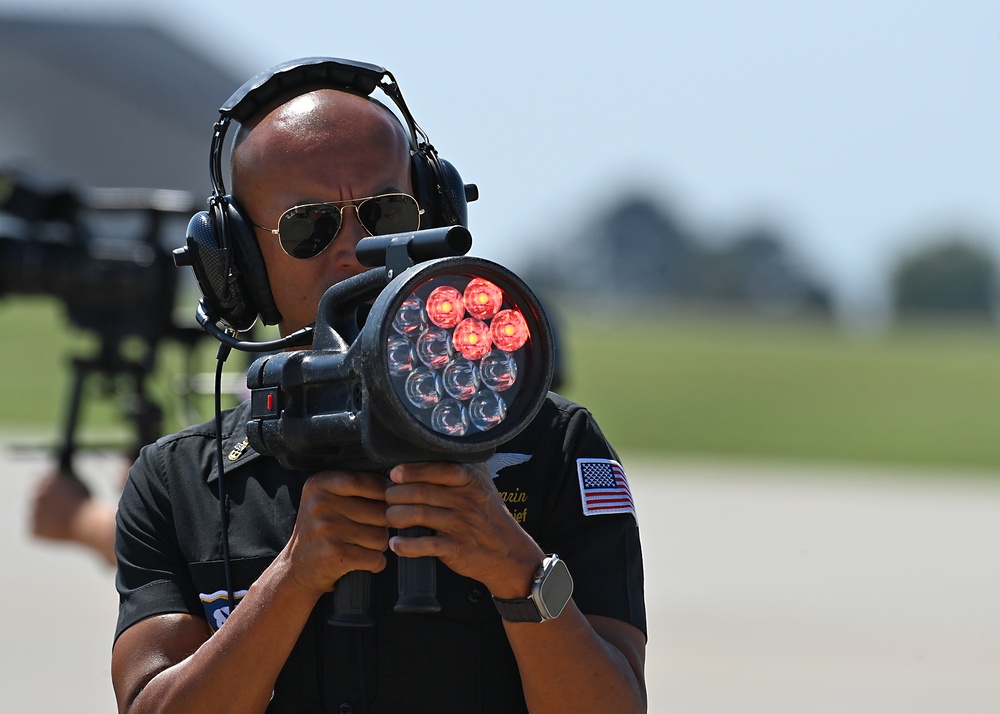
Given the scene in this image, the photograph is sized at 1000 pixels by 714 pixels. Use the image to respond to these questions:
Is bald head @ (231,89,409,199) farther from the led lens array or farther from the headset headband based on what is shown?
the led lens array

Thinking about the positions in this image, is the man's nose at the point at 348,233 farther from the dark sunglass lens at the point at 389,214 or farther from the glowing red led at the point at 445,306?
the glowing red led at the point at 445,306

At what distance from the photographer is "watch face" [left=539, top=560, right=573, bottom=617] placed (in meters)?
1.49

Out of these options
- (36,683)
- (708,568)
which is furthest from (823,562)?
(36,683)

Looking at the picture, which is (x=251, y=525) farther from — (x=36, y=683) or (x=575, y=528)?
(x=36, y=683)

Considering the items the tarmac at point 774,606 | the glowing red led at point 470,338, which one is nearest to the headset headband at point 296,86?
the glowing red led at point 470,338

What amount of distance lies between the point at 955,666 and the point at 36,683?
4.32m

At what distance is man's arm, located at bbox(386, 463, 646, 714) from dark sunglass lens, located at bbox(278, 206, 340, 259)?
459 millimetres

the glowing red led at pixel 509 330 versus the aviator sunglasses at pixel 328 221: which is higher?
the aviator sunglasses at pixel 328 221

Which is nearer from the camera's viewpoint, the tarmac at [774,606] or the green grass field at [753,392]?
the tarmac at [774,606]

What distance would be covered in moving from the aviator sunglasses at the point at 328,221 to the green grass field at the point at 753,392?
11380 mm

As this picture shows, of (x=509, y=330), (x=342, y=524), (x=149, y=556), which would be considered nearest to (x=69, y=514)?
(x=149, y=556)

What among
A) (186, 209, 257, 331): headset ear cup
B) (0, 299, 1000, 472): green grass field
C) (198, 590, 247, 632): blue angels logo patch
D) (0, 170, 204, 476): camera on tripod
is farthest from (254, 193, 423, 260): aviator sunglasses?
(0, 299, 1000, 472): green grass field

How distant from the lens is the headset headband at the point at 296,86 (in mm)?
1844

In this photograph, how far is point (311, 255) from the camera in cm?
176
